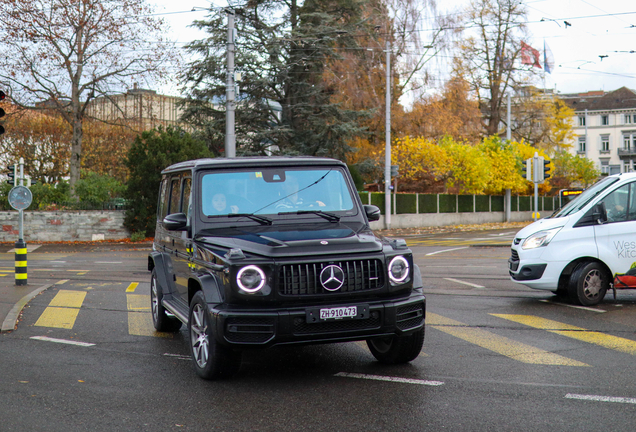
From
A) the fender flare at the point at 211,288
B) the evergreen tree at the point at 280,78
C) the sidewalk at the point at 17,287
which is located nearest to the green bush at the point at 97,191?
the sidewalk at the point at 17,287

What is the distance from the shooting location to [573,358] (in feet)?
22.4

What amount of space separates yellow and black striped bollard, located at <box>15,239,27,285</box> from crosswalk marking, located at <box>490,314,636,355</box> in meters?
8.90

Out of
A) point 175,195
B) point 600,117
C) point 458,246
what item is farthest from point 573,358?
point 600,117

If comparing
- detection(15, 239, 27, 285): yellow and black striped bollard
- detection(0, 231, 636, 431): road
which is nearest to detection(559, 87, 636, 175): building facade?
detection(15, 239, 27, 285): yellow and black striped bollard

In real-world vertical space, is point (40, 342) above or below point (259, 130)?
below

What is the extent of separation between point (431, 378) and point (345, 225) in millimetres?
1581

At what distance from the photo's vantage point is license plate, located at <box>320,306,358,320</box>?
565 cm

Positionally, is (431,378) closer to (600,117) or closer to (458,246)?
(458,246)

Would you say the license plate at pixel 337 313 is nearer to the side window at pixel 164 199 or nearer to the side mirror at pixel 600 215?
the side window at pixel 164 199

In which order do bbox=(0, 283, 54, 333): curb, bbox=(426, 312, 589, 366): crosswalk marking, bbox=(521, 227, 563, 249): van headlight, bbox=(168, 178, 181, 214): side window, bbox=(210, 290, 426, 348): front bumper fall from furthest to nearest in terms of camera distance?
bbox=(521, 227, 563, 249): van headlight → bbox=(0, 283, 54, 333): curb → bbox=(168, 178, 181, 214): side window → bbox=(426, 312, 589, 366): crosswalk marking → bbox=(210, 290, 426, 348): front bumper

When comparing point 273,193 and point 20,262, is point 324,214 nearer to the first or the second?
point 273,193

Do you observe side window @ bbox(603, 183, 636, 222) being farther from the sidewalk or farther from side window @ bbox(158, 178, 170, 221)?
the sidewalk

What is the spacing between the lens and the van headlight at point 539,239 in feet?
34.1

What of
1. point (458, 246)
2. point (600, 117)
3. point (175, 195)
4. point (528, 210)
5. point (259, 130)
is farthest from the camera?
point (600, 117)
